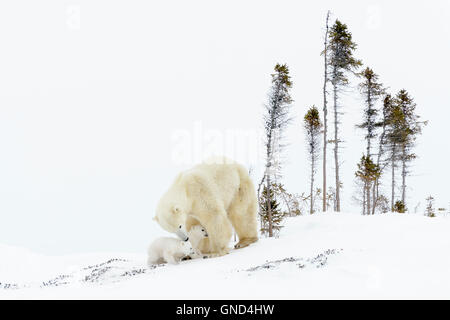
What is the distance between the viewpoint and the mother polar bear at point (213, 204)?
286 inches

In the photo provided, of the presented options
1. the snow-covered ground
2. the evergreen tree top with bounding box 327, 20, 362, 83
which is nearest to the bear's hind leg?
the snow-covered ground

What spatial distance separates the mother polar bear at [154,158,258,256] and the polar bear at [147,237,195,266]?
216mm

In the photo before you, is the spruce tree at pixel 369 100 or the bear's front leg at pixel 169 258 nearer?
the bear's front leg at pixel 169 258

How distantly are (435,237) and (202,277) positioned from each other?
3971 millimetres

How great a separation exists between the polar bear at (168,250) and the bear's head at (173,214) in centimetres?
19

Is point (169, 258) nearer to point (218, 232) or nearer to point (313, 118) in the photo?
point (218, 232)

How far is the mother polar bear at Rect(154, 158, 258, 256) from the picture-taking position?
23.8ft

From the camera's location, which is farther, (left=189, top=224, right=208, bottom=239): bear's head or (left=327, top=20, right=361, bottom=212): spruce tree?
(left=327, top=20, right=361, bottom=212): spruce tree

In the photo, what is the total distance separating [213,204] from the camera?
303 inches

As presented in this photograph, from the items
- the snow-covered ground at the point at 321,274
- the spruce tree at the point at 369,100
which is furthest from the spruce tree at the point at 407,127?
the snow-covered ground at the point at 321,274

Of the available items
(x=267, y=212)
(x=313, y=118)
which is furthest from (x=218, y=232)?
(x=313, y=118)

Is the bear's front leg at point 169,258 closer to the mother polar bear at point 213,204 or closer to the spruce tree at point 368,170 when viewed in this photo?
the mother polar bear at point 213,204

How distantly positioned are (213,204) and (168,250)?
135cm

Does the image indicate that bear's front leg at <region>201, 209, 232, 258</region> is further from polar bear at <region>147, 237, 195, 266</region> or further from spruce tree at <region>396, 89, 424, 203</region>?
spruce tree at <region>396, 89, 424, 203</region>
